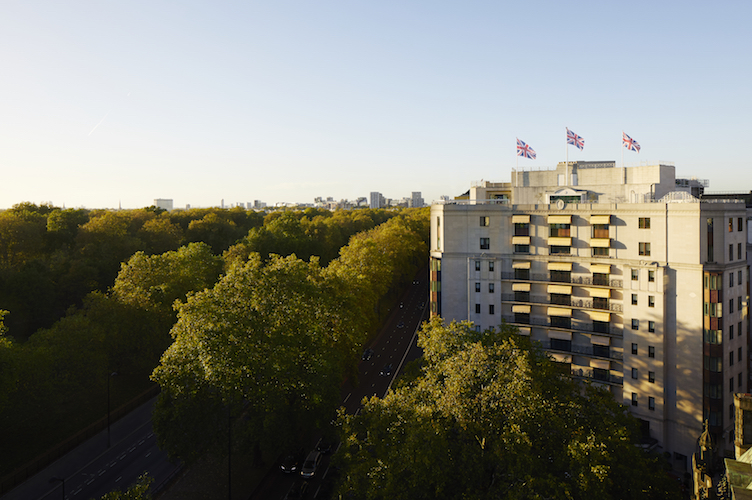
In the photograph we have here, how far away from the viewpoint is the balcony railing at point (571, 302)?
55656 mm

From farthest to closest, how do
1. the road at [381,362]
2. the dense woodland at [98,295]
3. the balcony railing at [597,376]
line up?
the balcony railing at [597,376]
the dense woodland at [98,295]
the road at [381,362]

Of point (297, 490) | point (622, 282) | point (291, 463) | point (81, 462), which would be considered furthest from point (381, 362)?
point (81, 462)

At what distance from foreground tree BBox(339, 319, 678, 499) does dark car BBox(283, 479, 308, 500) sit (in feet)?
37.5

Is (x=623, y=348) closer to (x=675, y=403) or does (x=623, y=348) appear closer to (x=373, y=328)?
(x=675, y=403)

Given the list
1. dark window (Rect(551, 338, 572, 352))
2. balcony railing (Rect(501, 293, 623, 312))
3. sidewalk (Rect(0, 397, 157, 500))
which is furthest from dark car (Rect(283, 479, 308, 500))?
dark window (Rect(551, 338, 572, 352))

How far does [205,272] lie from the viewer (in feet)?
248

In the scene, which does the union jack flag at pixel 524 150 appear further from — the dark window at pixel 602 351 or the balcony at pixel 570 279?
the dark window at pixel 602 351

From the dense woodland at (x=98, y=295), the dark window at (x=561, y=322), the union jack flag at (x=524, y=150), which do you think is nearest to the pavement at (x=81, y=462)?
the dense woodland at (x=98, y=295)

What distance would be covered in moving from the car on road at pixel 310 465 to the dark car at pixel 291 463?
2.18ft

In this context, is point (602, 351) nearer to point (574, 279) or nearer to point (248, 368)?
point (574, 279)

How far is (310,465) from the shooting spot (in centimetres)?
4325

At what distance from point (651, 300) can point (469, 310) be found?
2038cm

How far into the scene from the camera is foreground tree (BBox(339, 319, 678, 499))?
25031 mm

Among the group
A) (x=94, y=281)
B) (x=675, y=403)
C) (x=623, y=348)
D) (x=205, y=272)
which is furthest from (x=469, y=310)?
(x=94, y=281)
